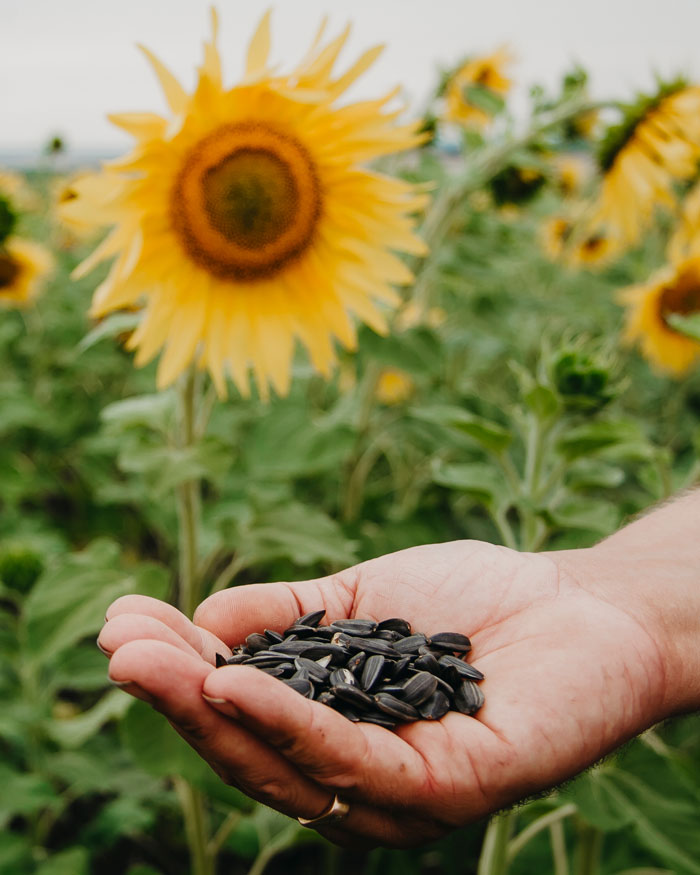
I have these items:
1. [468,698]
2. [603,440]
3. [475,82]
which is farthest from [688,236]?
[468,698]

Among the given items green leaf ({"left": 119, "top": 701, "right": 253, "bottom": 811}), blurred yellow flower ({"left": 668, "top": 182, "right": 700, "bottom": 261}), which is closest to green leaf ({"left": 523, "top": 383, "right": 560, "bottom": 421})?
green leaf ({"left": 119, "top": 701, "right": 253, "bottom": 811})

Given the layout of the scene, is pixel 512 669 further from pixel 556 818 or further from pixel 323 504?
pixel 323 504

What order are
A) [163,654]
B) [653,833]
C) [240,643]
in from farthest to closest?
[653,833] < [240,643] < [163,654]

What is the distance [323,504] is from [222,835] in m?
1.60

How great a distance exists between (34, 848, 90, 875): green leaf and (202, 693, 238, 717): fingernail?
1.30 meters

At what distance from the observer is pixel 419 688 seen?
136 cm

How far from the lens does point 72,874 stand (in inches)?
78.4

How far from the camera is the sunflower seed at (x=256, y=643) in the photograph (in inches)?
56.7

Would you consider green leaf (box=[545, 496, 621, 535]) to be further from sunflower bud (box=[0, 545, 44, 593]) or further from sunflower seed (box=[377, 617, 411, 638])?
sunflower bud (box=[0, 545, 44, 593])

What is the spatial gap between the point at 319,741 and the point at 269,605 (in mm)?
461

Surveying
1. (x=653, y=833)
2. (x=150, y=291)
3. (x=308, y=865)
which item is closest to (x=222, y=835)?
(x=308, y=865)

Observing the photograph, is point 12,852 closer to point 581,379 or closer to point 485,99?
point 581,379

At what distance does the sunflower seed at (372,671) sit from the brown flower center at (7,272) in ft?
10.7

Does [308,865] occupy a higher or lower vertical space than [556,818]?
lower
